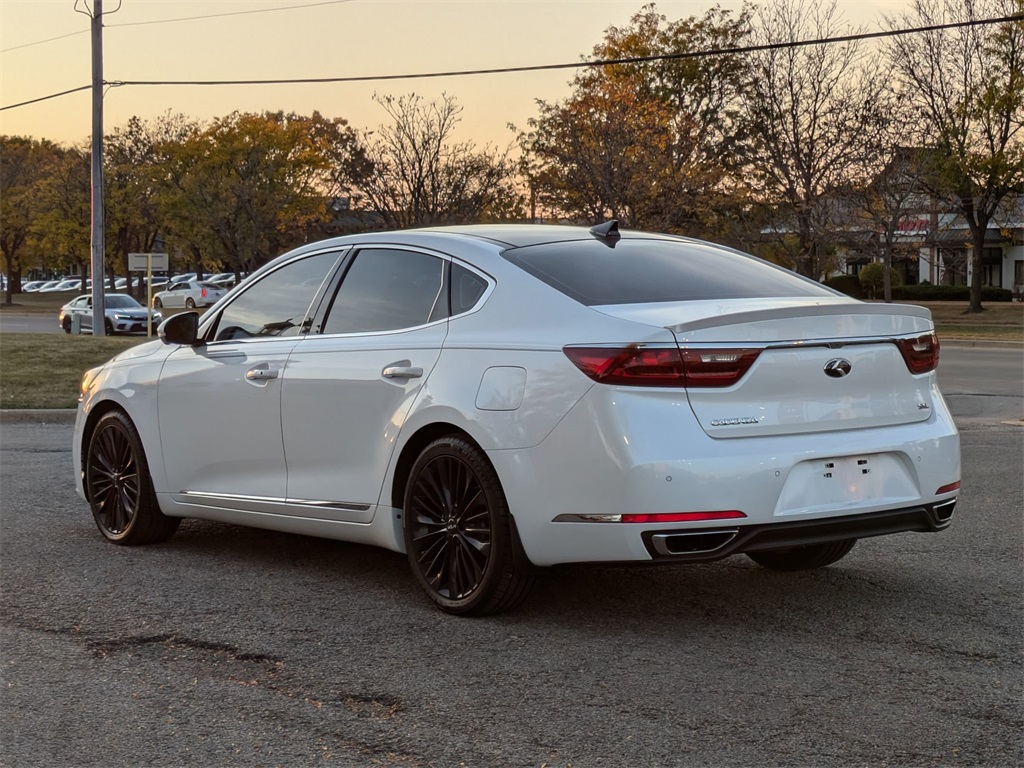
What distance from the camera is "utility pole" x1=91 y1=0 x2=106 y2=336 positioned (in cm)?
3244

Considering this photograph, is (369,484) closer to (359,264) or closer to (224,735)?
(359,264)

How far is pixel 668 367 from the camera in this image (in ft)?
15.6

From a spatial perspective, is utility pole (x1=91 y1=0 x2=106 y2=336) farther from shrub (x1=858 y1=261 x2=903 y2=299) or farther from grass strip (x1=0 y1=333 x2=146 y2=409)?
shrub (x1=858 y1=261 x2=903 y2=299)

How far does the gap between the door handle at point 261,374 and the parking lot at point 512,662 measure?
0.96m

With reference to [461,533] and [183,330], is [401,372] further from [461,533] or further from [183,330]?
[183,330]

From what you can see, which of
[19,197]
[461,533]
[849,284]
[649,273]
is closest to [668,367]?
[649,273]

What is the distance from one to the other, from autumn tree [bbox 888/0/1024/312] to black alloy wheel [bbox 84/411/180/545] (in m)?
41.0

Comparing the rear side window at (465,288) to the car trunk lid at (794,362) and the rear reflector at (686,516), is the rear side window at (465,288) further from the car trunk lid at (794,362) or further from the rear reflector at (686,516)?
the rear reflector at (686,516)

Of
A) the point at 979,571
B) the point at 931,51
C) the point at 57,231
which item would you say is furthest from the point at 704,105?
the point at 979,571

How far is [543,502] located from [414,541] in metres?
0.82

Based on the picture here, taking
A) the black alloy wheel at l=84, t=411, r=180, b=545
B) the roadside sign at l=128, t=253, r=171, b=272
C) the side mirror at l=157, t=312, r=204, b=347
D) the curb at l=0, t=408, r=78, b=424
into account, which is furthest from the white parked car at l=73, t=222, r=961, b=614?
the roadside sign at l=128, t=253, r=171, b=272

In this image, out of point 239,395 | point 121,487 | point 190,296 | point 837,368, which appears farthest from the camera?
point 190,296

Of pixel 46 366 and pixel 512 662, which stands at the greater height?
pixel 46 366

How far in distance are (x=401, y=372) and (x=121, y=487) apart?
2.45 meters
